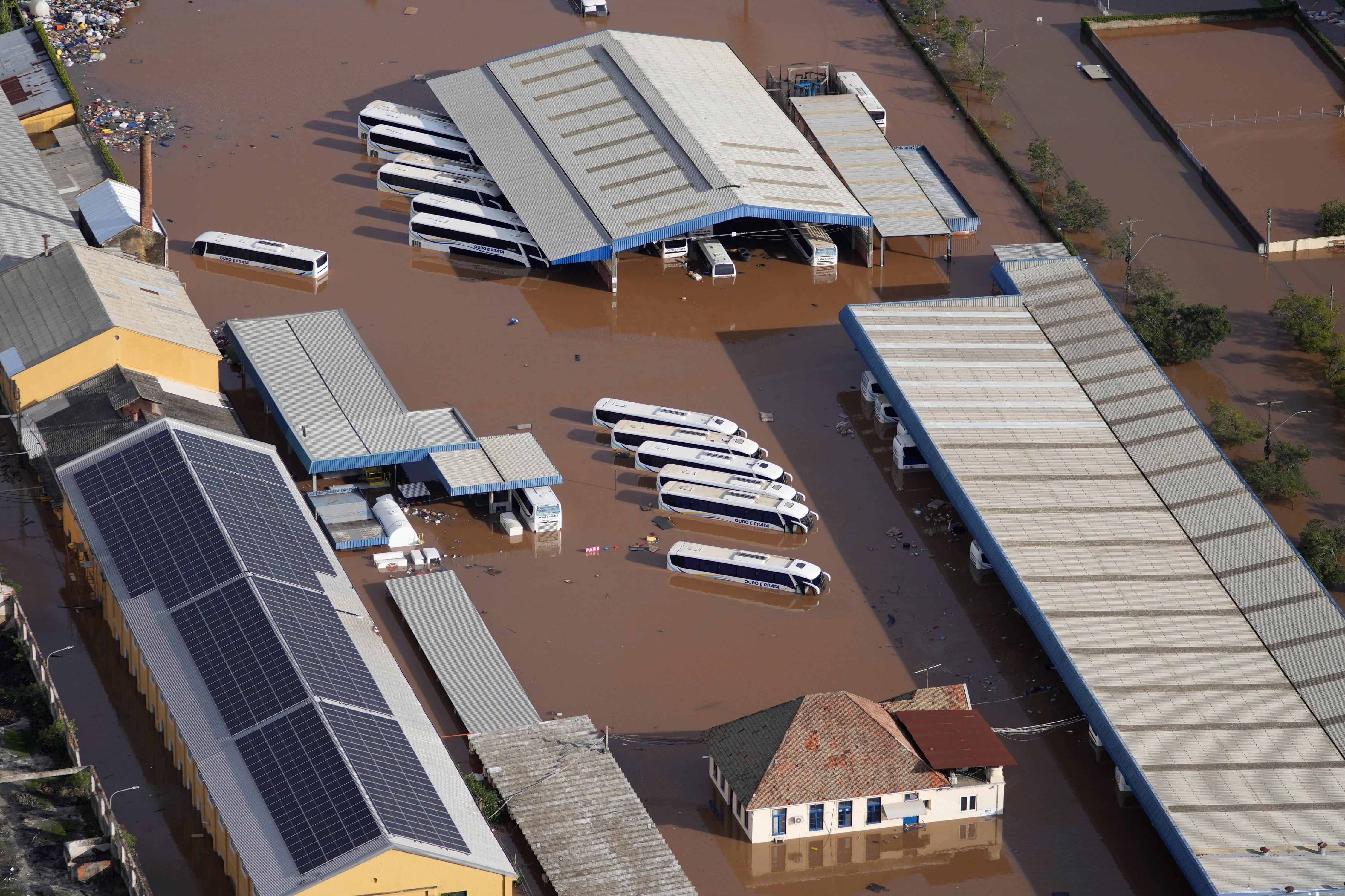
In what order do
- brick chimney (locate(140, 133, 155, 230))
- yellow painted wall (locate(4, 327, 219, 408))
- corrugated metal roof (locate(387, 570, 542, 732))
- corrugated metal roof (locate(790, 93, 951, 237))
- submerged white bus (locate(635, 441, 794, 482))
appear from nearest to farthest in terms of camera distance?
corrugated metal roof (locate(387, 570, 542, 732)), yellow painted wall (locate(4, 327, 219, 408)), submerged white bus (locate(635, 441, 794, 482)), brick chimney (locate(140, 133, 155, 230)), corrugated metal roof (locate(790, 93, 951, 237))

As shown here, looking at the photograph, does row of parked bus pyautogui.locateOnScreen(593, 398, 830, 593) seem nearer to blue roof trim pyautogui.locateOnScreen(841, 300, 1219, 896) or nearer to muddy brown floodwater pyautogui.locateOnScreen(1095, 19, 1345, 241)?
blue roof trim pyautogui.locateOnScreen(841, 300, 1219, 896)

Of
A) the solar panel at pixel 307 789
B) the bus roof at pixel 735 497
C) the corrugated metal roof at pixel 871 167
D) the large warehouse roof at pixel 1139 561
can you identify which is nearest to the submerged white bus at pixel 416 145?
the corrugated metal roof at pixel 871 167

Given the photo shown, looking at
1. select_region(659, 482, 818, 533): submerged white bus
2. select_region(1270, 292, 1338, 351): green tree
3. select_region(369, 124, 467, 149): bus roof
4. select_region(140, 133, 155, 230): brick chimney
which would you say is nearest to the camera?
select_region(659, 482, 818, 533): submerged white bus

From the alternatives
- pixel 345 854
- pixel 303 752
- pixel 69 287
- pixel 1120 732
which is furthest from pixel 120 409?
pixel 1120 732

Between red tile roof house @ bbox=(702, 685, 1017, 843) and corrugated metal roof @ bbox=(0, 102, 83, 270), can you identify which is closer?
red tile roof house @ bbox=(702, 685, 1017, 843)

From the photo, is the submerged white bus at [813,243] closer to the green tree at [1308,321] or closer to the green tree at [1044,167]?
the green tree at [1044,167]

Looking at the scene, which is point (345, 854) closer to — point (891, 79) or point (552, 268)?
point (552, 268)

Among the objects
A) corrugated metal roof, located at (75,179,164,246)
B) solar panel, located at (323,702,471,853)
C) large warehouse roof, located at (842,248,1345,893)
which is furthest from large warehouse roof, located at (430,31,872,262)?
solar panel, located at (323,702,471,853)

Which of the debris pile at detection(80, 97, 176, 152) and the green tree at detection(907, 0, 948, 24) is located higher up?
the debris pile at detection(80, 97, 176, 152)
